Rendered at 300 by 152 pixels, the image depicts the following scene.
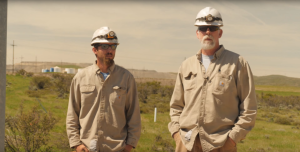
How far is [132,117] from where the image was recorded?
3936mm

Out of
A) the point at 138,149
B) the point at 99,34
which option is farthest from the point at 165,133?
the point at 99,34

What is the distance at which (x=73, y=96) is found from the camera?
401cm

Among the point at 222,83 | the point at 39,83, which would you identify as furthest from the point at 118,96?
the point at 39,83

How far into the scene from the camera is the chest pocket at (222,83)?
149 inches

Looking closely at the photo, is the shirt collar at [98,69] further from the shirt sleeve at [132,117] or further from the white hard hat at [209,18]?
the white hard hat at [209,18]

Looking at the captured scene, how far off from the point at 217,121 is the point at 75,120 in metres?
1.67

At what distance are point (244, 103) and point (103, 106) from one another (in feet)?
5.31

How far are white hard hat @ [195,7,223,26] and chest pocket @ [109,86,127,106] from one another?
120 cm

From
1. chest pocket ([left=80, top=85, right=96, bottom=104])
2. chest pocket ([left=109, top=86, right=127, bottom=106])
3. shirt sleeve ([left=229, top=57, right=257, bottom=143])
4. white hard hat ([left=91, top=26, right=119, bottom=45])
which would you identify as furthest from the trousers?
white hard hat ([left=91, top=26, right=119, bottom=45])

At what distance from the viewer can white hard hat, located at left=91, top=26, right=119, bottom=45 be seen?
384 cm

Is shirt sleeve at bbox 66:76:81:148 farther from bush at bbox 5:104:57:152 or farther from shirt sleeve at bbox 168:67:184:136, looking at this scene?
bush at bbox 5:104:57:152

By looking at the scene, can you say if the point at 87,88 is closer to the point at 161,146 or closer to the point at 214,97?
the point at 214,97

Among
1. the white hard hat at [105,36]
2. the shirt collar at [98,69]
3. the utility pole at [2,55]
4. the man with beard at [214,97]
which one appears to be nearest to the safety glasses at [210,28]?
the man with beard at [214,97]

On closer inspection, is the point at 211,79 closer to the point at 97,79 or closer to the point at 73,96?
the point at 97,79
